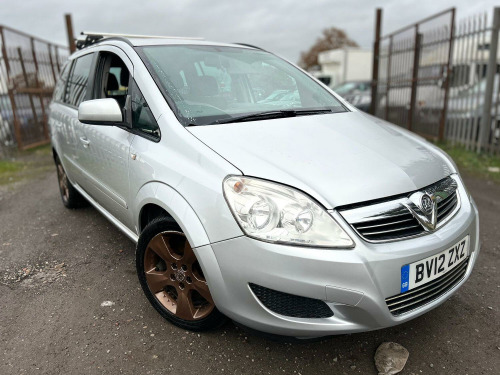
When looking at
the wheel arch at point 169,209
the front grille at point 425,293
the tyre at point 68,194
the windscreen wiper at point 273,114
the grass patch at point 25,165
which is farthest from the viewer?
the grass patch at point 25,165

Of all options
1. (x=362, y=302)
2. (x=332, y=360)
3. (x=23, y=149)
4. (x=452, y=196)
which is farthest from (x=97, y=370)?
(x=23, y=149)

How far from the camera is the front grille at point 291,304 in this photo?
1700 mm

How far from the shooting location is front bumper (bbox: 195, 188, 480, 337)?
5.33 ft

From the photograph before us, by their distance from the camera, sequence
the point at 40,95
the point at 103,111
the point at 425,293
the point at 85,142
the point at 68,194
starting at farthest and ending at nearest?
the point at 40,95 < the point at 68,194 < the point at 85,142 < the point at 103,111 < the point at 425,293

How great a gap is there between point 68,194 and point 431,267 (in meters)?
3.76

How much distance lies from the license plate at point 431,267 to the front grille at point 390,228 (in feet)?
0.44

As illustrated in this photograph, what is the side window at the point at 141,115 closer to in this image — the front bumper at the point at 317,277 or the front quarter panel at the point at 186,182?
the front quarter panel at the point at 186,182

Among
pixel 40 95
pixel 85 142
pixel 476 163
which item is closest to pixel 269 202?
pixel 85 142

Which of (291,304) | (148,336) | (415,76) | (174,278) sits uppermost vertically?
(415,76)

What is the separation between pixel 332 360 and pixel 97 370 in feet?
3.90

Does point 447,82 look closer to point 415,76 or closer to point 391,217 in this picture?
point 415,76

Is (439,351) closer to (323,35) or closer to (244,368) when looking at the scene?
(244,368)

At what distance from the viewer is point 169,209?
6.57 ft

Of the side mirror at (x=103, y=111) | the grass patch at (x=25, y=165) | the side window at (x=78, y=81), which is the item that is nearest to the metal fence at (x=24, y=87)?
the grass patch at (x=25, y=165)
